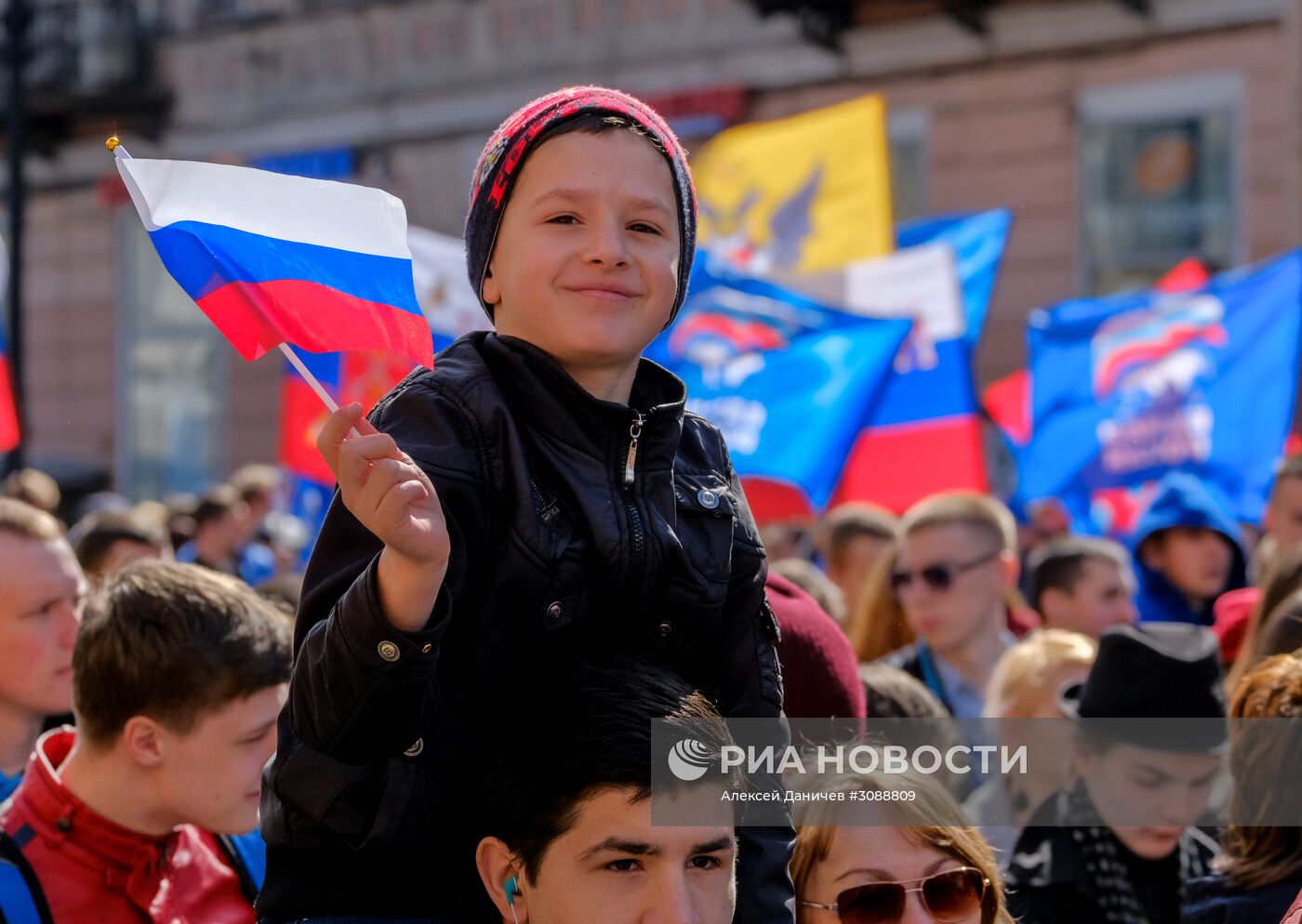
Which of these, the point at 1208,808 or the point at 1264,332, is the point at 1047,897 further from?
the point at 1264,332

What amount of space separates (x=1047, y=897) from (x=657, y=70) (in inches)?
564

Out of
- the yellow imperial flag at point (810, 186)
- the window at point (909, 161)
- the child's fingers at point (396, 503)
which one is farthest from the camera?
the window at point (909, 161)

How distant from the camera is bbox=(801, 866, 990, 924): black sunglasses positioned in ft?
9.16

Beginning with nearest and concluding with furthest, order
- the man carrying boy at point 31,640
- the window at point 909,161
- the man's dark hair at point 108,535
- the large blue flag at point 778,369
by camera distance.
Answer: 1. the man carrying boy at point 31,640
2. the man's dark hair at point 108,535
3. the large blue flag at point 778,369
4. the window at point 909,161

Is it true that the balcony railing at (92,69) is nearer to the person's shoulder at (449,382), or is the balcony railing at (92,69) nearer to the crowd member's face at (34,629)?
the crowd member's face at (34,629)

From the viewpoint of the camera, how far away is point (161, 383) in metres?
21.5

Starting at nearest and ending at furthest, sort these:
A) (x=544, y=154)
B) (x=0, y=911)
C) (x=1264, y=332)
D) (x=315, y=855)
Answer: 1. (x=315, y=855)
2. (x=544, y=154)
3. (x=0, y=911)
4. (x=1264, y=332)

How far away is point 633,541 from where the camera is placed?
2238 mm

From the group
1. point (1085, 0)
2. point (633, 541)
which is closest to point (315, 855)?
point (633, 541)

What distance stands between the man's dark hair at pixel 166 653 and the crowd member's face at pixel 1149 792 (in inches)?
69.3

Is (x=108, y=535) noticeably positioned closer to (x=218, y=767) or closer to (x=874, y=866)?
(x=218, y=767)

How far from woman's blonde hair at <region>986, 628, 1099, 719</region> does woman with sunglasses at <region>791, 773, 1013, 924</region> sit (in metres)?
1.43

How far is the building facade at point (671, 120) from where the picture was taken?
14.1m

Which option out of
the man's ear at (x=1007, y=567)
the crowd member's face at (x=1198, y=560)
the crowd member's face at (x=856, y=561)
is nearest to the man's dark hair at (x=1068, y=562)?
the man's ear at (x=1007, y=567)
